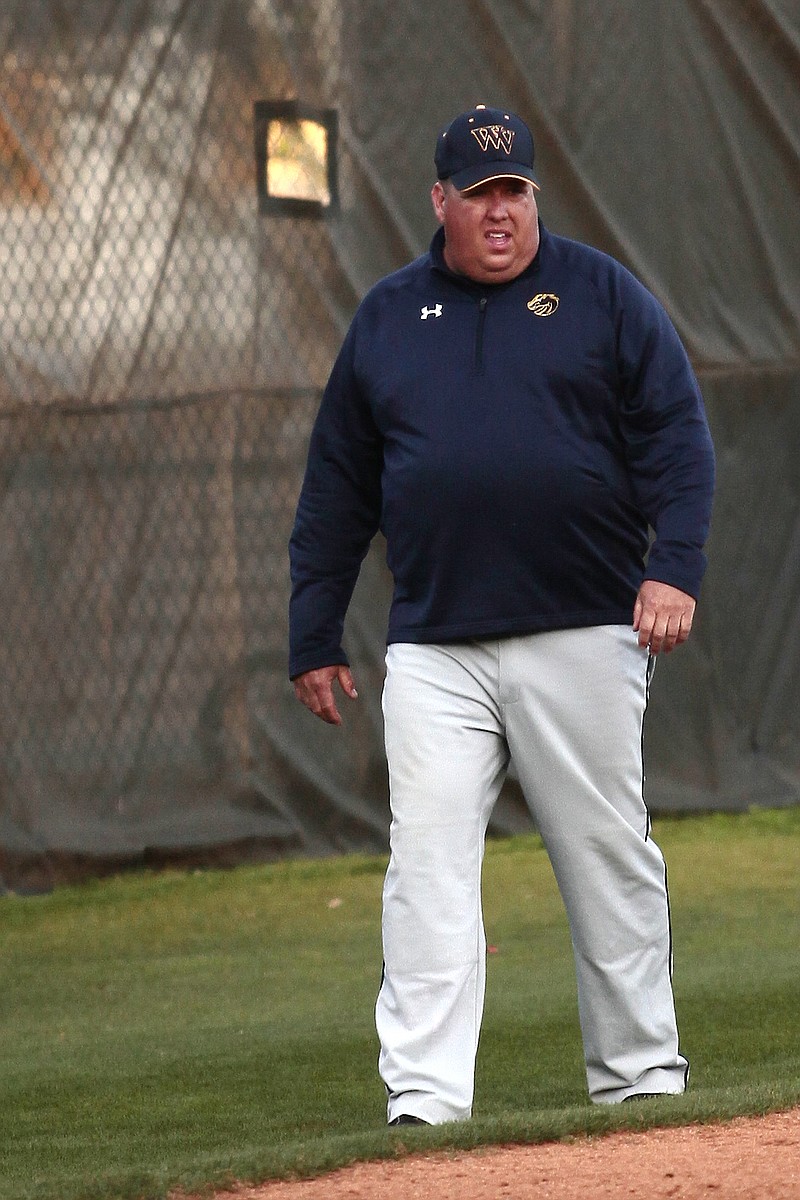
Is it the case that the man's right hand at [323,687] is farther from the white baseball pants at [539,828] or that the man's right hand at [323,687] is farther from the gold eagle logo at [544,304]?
the gold eagle logo at [544,304]

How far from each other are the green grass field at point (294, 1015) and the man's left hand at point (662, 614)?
85 centimetres

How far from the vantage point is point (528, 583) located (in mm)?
3854

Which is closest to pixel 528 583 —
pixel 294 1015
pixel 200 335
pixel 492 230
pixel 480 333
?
pixel 480 333

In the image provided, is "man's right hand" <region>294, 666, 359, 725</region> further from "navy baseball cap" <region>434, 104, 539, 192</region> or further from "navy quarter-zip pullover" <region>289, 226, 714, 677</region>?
"navy baseball cap" <region>434, 104, 539, 192</region>

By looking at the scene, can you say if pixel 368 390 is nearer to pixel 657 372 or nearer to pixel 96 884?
pixel 657 372

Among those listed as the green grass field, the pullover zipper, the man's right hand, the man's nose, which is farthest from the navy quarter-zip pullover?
the green grass field

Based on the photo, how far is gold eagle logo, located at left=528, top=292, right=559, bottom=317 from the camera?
3863 mm

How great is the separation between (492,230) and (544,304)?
0.18m

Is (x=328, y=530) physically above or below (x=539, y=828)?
above

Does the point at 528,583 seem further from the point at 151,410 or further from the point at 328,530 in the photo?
the point at 151,410

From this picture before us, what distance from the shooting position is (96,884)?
24.1 ft

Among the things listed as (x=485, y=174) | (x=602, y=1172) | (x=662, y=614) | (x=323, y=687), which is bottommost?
(x=602, y=1172)

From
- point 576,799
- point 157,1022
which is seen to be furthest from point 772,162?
point 576,799

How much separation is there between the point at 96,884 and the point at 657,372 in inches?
163
